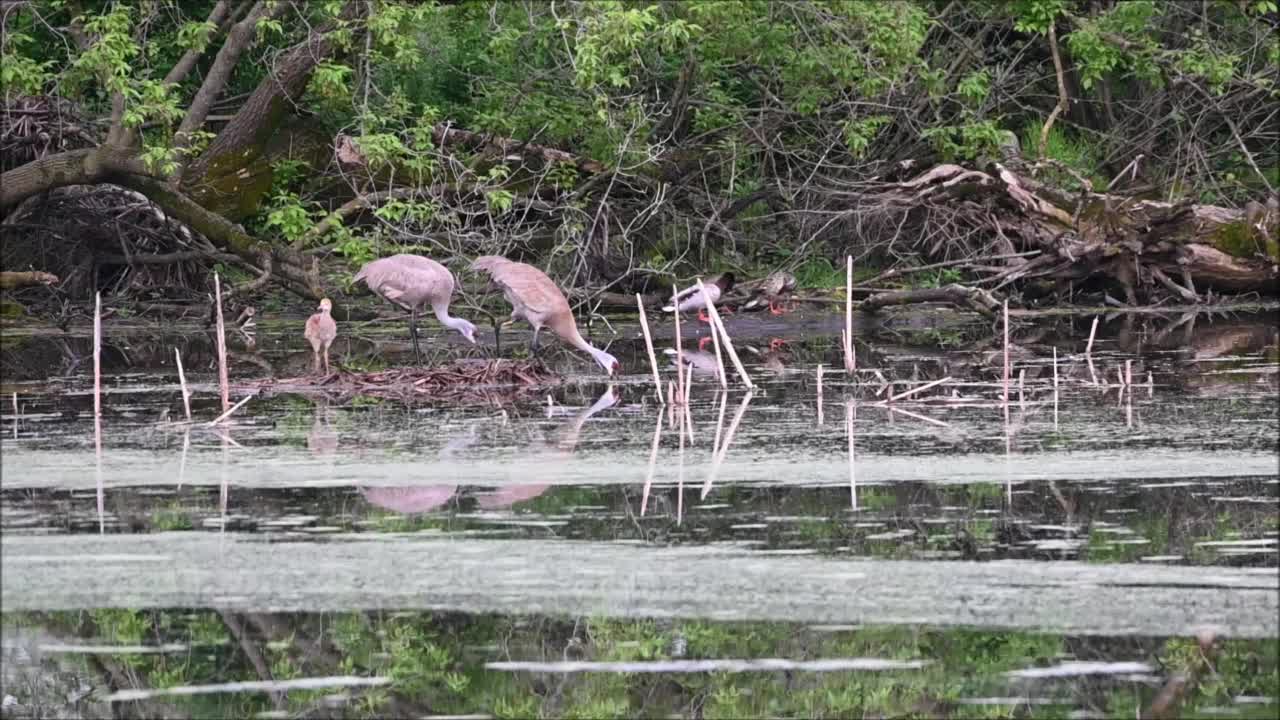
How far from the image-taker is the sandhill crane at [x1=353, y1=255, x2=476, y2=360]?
49.4ft

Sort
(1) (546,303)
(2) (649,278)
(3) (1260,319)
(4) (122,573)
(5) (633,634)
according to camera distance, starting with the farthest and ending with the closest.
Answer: (2) (649,278) < (3) (1260,319) < (1) (546,303) < (4) (122,573) < (5) (633,634)

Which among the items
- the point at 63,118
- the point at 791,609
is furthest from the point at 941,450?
the point at 63,118

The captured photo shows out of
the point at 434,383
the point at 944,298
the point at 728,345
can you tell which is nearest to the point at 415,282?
the point at 434,383

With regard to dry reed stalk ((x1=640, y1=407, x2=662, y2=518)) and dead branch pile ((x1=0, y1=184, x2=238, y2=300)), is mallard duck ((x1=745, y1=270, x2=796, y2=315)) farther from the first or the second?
dry reed stalk ((x1=640, y1=407, x2=662, y2=518))

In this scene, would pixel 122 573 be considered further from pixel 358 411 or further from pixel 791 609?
pixel 358 411

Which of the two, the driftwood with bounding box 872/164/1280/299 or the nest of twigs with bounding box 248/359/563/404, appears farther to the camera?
the driftwood with bounding box 872/164/1280/299

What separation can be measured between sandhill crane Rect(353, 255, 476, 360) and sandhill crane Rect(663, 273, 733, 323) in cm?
231

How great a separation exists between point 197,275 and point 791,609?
14.0 meters

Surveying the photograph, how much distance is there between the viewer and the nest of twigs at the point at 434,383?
12.6m

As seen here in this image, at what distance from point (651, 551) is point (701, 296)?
992 cm

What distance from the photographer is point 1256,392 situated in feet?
39.6

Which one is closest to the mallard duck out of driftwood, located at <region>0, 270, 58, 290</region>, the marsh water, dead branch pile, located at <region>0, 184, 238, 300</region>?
dead branch pile, located at <region>0, 184, 238, 300</region>

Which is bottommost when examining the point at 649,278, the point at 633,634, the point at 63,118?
the point at 633,634

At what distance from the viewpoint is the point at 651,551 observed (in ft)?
24.9
